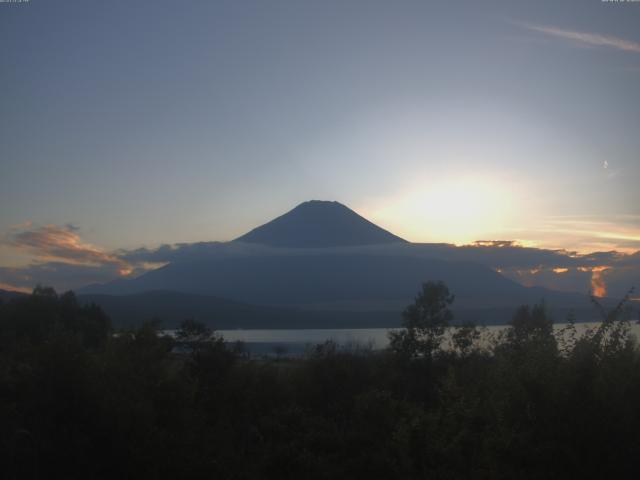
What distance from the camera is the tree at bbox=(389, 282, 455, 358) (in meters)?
31.6

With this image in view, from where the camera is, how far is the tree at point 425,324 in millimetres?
31625

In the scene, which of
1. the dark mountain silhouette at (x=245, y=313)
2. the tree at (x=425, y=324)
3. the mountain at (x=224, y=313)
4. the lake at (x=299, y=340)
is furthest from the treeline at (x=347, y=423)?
the dark mountain silhouette at (x=245, y=313)

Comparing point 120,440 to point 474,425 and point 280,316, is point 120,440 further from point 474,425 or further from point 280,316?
point 280,316

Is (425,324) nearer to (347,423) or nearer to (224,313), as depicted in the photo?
(347,423)

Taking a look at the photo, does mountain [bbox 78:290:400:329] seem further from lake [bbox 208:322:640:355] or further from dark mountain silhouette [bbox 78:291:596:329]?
lake [bbox 208:322:640:355]

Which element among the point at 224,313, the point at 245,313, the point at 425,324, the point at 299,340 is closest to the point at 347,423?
the point at 425,324

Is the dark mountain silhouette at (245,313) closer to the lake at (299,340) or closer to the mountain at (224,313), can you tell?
the mountain at (224,313)

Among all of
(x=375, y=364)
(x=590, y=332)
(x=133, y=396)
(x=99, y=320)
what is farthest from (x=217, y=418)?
(x=99, y=320)

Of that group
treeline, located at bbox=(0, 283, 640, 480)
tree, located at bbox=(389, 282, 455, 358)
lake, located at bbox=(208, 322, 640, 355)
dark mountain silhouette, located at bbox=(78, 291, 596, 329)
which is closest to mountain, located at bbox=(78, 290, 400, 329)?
dark mountain silhouette, located at bbox=(78, 291, 596, 329)

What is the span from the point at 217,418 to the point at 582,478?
13.7 metres

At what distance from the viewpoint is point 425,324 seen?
33.1 metres

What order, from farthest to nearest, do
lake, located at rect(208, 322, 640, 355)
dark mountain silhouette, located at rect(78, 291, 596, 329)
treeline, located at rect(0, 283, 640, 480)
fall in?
dark mountain silhouette, located at rect(78, 291, 596, 329) → lake, located at rect(208, 322, 640, 355) → treeline, located at rect(0, 283, 640, 480)

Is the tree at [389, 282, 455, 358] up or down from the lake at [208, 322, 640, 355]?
up

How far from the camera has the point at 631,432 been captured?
9.45 meters
